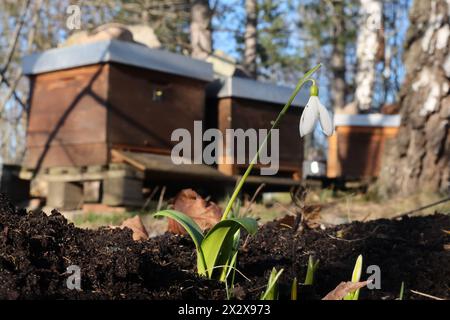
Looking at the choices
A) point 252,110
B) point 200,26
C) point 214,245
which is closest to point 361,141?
point 200,26

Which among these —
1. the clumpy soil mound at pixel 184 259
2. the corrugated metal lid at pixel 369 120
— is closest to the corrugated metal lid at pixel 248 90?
the corrugated metal lid at pixel 369 120

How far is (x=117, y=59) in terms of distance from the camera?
523 cm

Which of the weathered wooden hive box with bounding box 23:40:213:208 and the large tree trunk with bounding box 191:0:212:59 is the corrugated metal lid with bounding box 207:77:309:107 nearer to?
the weathered wooden hive box with bounding box 23:40:213:208

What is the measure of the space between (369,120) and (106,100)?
12.7 ft

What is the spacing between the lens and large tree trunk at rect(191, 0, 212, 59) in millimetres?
7738

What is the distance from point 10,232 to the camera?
1645 millimetres

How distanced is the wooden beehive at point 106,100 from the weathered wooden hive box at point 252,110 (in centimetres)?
22

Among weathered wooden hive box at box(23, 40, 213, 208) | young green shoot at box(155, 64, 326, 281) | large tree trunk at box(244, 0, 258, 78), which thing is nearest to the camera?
young green shoot at box(155, 64, 326, 281)

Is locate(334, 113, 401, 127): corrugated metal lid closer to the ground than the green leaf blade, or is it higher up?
higher up

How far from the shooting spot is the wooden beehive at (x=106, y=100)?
5.24 m

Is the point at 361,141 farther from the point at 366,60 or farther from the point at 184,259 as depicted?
the point at 184,259

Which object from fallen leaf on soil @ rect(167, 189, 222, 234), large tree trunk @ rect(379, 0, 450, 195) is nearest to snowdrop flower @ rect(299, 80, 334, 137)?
fallen leaf on soil @ rect(167, 189, 222, 234)

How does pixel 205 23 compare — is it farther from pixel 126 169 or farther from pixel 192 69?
pixel 126 169

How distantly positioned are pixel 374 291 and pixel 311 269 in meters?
0.16
